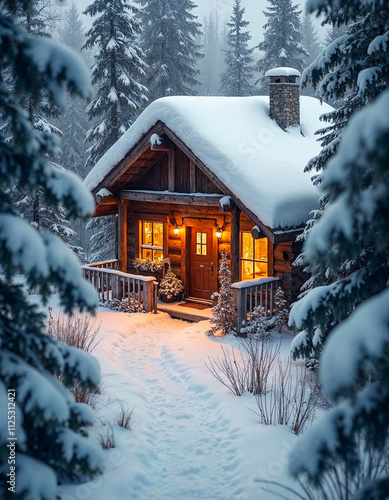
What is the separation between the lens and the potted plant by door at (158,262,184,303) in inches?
598

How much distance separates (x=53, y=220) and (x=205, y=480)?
1492 cm

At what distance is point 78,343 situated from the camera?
9102 mm

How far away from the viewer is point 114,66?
21.2 m

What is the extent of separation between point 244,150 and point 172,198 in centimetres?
238

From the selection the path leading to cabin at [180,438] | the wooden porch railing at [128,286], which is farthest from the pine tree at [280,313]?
the wooden porch railing at [128,286]

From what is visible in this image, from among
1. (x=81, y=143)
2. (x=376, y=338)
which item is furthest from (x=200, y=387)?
(x=81, y=143)

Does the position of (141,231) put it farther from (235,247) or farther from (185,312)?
(235,247)

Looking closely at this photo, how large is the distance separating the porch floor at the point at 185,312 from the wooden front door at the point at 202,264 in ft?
2.24

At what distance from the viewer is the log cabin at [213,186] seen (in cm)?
1244

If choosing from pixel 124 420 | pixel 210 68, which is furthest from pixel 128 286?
pixel 210 68

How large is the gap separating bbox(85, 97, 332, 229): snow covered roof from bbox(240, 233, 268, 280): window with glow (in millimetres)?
1744

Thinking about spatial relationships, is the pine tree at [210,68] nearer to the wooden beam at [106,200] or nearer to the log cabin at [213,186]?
the log cabin at [213,186]

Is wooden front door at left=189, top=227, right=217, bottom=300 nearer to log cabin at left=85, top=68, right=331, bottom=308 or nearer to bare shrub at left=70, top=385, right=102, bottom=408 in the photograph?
log cabin at left=85, top=68, right=331, bottom=308

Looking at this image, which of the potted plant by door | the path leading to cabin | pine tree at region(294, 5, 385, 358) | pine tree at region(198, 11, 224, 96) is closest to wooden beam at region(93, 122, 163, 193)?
the potted plant by door
